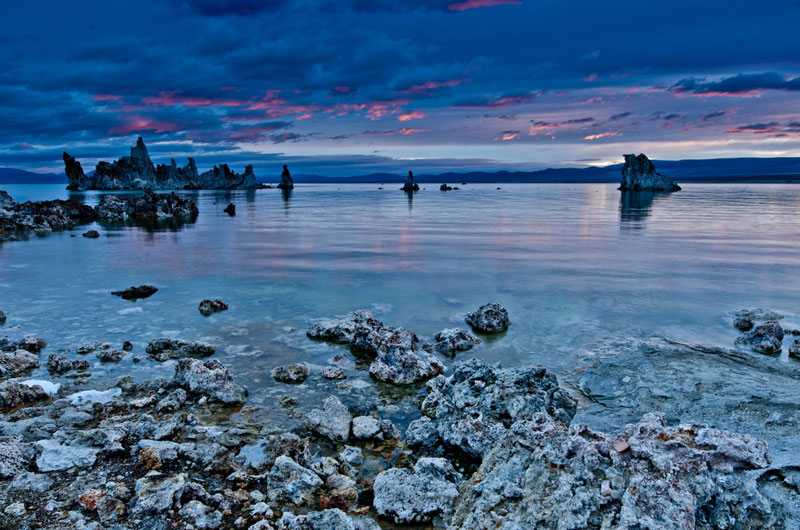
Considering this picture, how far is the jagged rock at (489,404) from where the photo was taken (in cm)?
566

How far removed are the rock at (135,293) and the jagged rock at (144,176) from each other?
6539 inches

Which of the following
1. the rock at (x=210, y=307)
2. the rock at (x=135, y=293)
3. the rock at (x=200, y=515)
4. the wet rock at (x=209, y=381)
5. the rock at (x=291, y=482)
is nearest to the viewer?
the rock at (x=200, y=515)

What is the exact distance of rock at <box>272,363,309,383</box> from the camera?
7723 millimetres

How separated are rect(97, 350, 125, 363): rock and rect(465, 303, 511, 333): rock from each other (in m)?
6.88

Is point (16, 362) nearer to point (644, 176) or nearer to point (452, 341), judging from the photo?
point (452, 341)

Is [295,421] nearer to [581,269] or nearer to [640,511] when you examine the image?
[640,511]

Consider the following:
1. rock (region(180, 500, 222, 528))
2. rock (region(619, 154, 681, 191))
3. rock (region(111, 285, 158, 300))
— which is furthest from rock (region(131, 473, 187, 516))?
rock (region(619, 154, 681, 191))

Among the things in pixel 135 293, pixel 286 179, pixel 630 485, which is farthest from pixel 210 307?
pixel 286 179

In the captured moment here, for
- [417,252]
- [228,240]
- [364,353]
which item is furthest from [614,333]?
[228,240]

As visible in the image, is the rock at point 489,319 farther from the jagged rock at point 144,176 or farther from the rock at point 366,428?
the jagged rock at point 144,176

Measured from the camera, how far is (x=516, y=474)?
13.9 feet

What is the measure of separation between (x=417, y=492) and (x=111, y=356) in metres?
6.53

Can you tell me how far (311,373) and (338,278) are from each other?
7566mm

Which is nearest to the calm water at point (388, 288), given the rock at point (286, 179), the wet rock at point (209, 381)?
the wet rock at point (209, 381)
